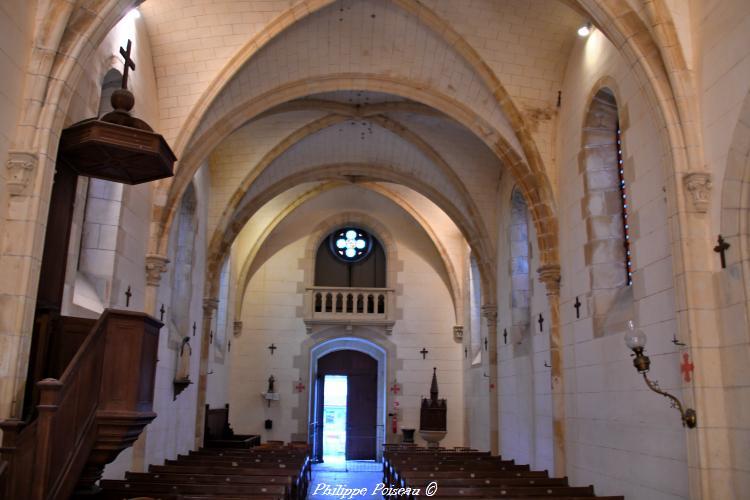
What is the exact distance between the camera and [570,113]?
358 inches

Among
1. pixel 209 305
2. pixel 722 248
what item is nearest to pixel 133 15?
pixel 209 305

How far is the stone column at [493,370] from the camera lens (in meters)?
12.5

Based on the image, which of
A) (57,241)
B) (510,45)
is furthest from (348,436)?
(57,241)

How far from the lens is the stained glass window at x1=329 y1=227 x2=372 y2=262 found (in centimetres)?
1814

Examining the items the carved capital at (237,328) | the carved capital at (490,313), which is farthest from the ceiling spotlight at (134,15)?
the carved capital at (237,328)

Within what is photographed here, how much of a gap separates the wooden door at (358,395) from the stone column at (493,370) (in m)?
5.68

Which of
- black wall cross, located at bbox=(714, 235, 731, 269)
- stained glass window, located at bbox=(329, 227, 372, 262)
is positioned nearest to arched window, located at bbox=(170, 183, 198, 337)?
stained glass window, located at bbox=(329, 227, 372, 262)

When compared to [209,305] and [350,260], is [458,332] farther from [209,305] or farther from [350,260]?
[209,305]

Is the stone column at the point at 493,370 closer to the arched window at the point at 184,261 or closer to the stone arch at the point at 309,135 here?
the stone arch at the point at 309,135

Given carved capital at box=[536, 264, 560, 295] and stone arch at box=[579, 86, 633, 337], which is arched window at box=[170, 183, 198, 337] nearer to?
carved capital at box=[536, 264, 560, 295]

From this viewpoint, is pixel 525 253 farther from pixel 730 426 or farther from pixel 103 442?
pixel 103 442

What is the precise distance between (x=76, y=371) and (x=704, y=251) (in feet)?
16.0

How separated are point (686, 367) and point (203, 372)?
9.17 m

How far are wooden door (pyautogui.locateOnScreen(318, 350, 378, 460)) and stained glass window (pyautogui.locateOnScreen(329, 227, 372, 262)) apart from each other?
2590 millimetres
